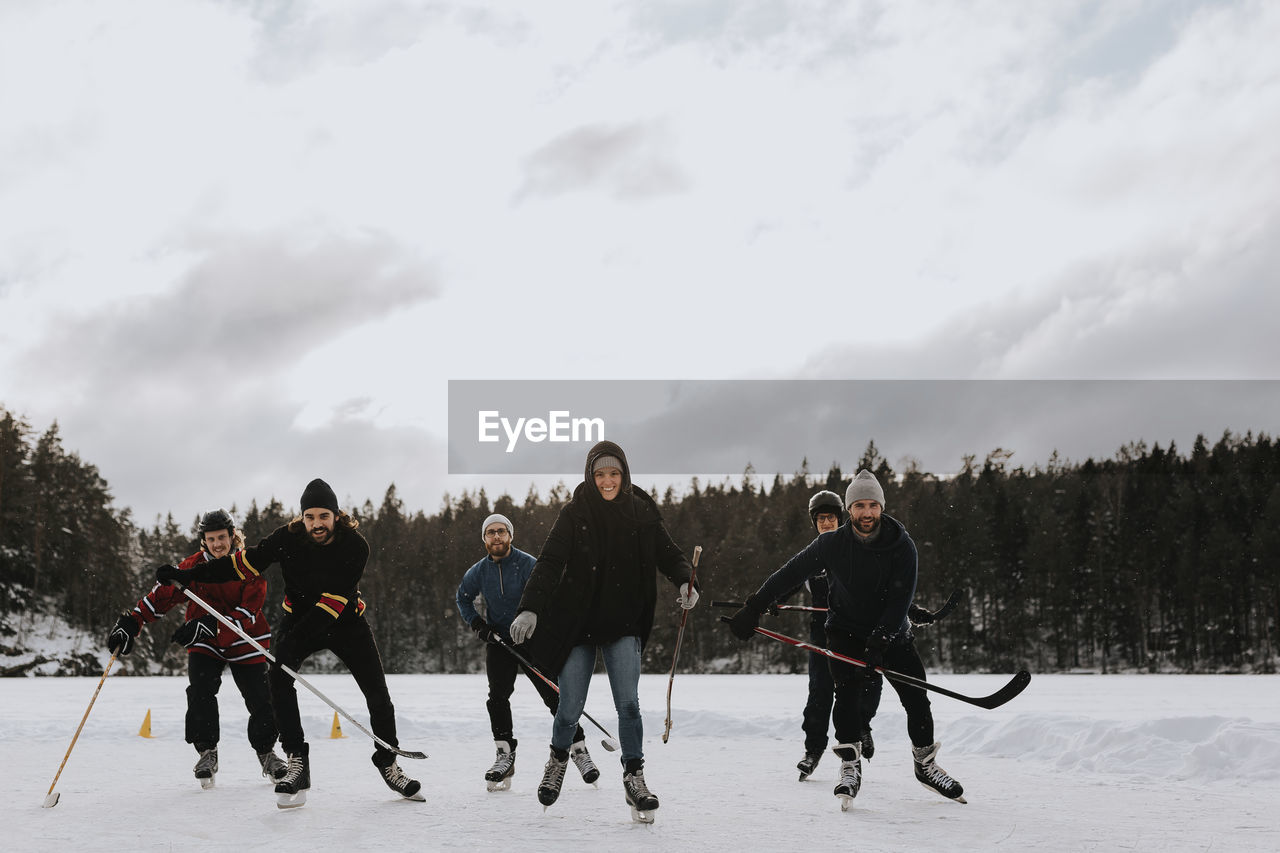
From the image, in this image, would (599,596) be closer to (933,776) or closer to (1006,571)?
(933,776)

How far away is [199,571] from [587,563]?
245 centimetres

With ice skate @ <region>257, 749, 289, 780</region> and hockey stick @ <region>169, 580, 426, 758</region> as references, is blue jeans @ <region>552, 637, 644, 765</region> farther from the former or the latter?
ice skate @ <region>257, 749, 289, 780</region>

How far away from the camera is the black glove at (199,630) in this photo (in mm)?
7438

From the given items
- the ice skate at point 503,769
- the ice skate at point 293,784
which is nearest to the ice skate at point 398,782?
the ice skate at point 293,784

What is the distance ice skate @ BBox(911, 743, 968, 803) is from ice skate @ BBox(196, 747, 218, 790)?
467cm

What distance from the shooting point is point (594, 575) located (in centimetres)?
621

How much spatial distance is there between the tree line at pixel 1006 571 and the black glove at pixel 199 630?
4961 centimetres

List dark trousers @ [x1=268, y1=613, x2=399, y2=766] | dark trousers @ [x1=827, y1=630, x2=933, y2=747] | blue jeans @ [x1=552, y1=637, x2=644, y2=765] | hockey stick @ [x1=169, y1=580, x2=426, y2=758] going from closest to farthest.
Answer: blue jeans @ [x1=552, y1=637, x2=644, y2=765]
hockey stick @ [x1=169, y1=580, x2=426, y2=758]
dark trousers @ [x1=268, y1=613, x2=399, y2=766]
dark trousers @ [x1=827, y1=630, x2=933, y2=747]

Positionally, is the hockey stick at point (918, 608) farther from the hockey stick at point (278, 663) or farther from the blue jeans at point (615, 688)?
the hockey stick at point (278, 663)

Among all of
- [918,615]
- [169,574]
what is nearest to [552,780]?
[169,574]

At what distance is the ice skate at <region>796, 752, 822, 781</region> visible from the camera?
7926 millimetres

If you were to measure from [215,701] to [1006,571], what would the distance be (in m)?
63.8

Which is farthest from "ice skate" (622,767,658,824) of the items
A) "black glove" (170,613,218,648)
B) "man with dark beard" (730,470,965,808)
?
"black glove" (170,613,218,648)

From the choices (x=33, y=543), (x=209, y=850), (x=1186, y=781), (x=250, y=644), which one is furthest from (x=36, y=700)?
(x=33, y=543)
